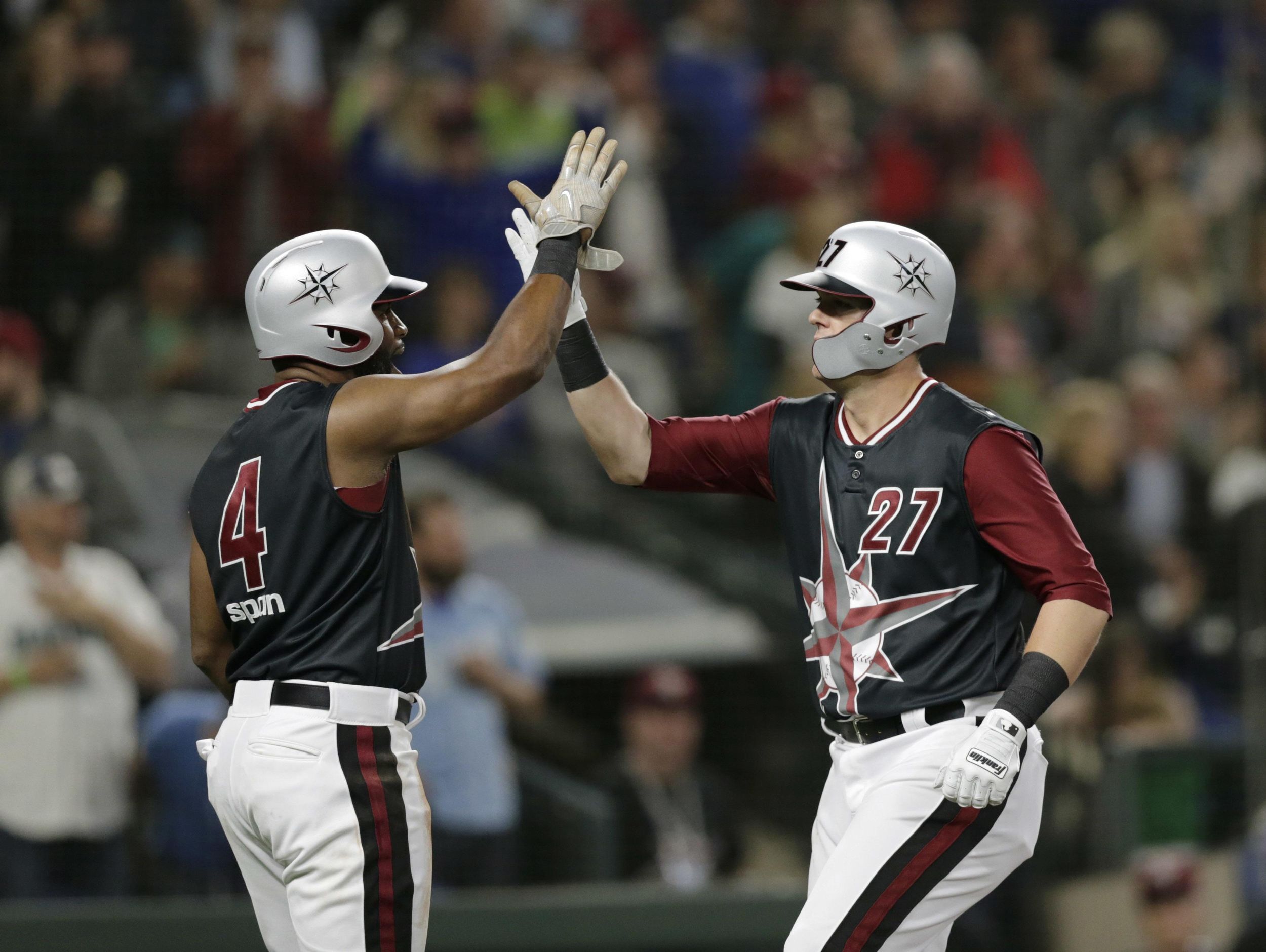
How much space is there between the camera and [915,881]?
3.35 meters

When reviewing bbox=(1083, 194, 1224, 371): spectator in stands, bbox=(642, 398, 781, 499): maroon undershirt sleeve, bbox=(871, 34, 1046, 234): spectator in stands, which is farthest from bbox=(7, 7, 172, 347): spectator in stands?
bbox=(1083, 194, 1224, 371): spectator in stands

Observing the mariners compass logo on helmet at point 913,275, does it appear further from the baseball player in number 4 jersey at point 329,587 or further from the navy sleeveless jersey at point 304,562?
the navy sleeveless jersey at point 304,562

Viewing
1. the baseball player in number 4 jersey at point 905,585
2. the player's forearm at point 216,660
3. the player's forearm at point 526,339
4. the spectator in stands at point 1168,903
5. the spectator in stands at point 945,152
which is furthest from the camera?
the spectator in stands at point 945,152

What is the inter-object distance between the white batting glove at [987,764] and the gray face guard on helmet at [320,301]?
1.47 metres

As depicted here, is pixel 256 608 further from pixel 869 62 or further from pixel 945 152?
pixel 869 62

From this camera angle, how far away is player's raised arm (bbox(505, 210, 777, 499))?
152 inches

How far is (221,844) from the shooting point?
20.5ft

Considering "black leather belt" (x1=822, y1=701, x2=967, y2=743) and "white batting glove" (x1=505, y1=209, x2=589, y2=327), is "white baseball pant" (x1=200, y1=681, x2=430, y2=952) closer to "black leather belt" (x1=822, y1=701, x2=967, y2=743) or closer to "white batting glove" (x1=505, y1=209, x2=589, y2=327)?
"black leather belt" (x1=822, y1=701, x2=967, y2=743)

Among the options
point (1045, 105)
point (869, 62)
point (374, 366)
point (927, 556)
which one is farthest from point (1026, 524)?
point (1045, 105)

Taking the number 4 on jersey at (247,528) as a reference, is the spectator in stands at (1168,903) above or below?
below

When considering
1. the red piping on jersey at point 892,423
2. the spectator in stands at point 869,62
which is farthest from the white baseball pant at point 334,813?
the spectator in stands at point 869,62

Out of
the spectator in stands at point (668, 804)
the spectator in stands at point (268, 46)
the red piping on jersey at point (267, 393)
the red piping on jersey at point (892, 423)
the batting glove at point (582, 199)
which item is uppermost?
the spectator in stands at point (268, 46)

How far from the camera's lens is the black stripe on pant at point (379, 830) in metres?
3.34

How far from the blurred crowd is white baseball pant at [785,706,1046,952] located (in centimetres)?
298
